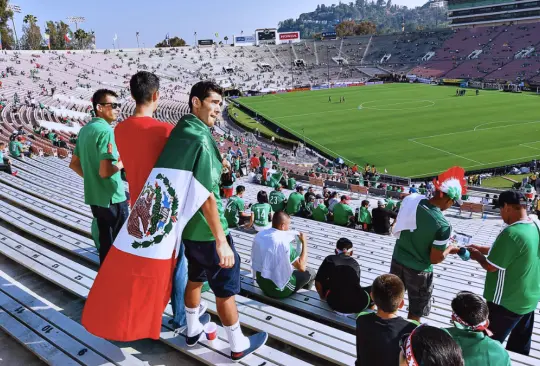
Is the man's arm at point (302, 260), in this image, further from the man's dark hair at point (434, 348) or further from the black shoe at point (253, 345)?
the man's dark hair at point (434, 348)

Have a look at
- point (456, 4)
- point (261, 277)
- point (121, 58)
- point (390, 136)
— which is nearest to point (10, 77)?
point (121, 58)

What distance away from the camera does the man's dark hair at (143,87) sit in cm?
336

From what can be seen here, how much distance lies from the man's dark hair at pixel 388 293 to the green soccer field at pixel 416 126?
24.3 meters

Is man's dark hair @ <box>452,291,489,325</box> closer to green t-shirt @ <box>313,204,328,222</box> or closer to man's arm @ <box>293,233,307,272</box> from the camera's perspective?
man's arm @ <box>293,233,307,272</box>

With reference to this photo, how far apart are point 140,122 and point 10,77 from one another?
57.2 metres

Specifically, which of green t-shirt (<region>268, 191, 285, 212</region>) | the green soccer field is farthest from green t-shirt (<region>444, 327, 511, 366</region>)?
the green soccer field

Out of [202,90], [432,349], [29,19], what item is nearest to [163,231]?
[202,90]

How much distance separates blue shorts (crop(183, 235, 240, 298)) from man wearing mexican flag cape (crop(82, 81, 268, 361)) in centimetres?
2

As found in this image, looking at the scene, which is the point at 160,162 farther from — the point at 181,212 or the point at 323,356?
the point at 323,356

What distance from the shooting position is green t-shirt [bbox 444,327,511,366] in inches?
104

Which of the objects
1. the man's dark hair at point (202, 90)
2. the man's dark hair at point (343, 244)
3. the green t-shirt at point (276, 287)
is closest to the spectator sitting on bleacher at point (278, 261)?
the green t-shirt at point (276, 287)

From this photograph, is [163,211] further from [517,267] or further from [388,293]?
[517,267]

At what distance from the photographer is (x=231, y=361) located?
136 inches

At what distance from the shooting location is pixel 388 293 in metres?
2.91
